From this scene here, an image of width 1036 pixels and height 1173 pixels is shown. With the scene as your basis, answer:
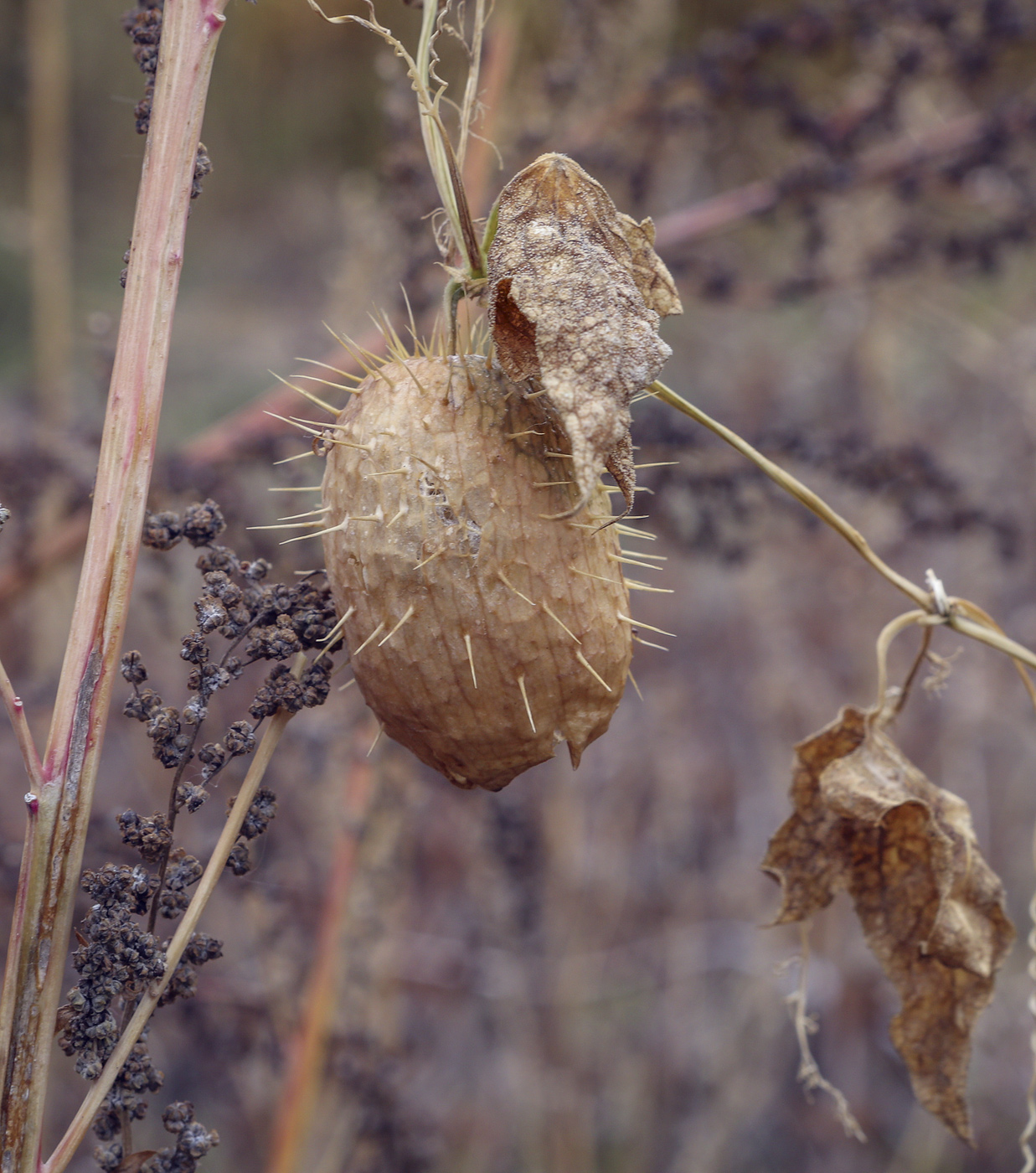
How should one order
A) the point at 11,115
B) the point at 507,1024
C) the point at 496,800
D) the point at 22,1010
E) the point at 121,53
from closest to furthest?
the point at 22,1010 < the point at 496,800 < the point at 507,1024 < the point at 11,115 < the point at 121,53

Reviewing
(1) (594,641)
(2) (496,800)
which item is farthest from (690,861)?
(1) (594,641)

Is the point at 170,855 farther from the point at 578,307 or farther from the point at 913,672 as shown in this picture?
the point at 913,672

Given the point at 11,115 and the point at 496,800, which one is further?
the point at 11,115

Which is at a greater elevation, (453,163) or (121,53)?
(121,53)

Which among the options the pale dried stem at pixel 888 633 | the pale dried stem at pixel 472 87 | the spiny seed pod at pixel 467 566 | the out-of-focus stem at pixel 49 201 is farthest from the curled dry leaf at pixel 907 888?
the out-of-focus stem at pixel 49 201

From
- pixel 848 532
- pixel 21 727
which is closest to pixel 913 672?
pixel 848 532

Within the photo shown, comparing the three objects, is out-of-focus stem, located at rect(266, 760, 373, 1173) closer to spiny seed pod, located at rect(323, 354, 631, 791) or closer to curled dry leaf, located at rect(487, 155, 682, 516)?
spiny seed pod, located at rect(323, 354, 631, 791)

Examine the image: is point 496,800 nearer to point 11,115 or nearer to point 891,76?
point 891,76

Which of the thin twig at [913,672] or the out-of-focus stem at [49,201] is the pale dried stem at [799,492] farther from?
the out-of-focus stem at [49,201]
